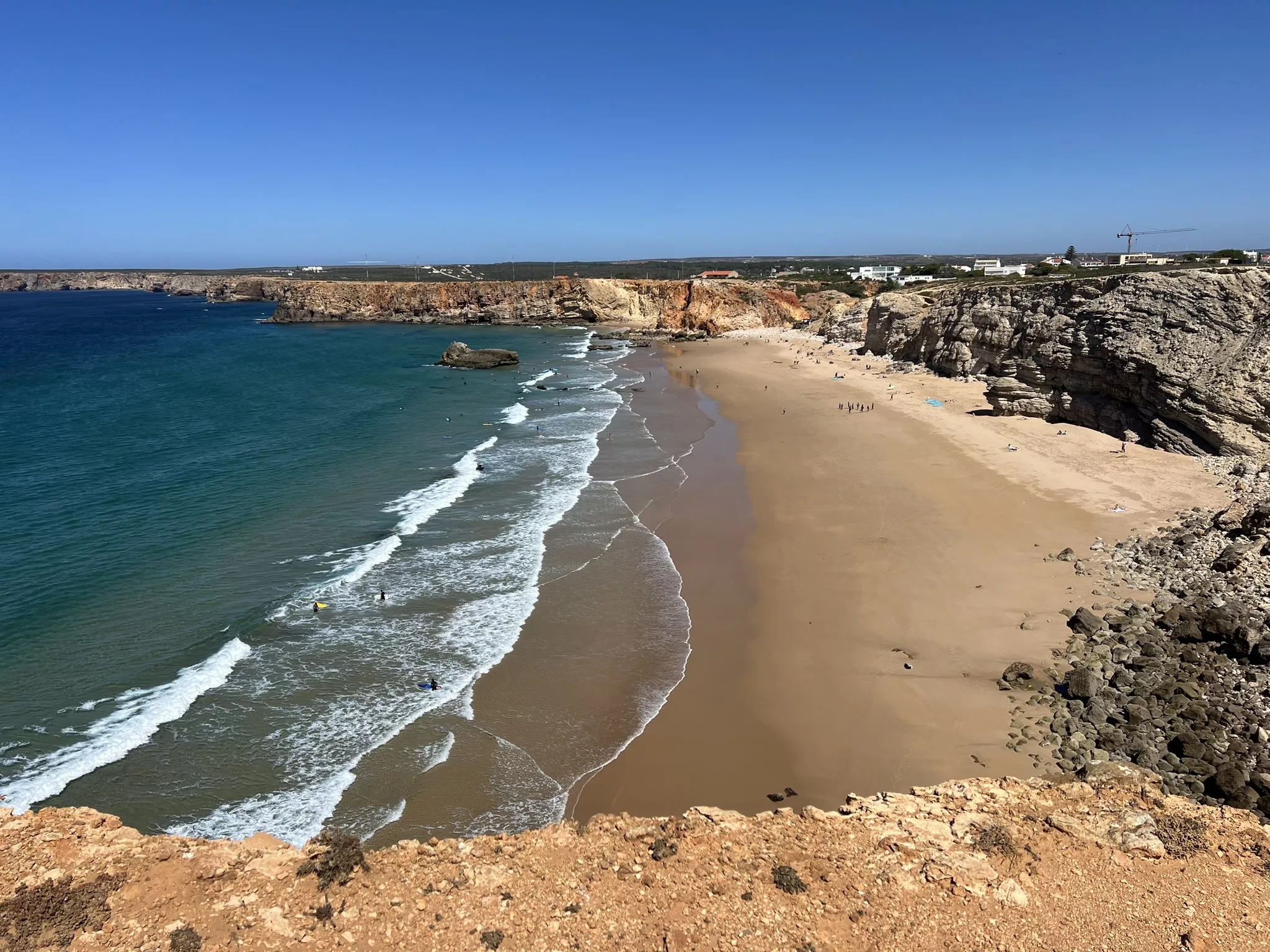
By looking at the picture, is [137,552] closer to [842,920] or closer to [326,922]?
[326,922]

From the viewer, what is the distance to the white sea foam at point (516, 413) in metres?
40.0

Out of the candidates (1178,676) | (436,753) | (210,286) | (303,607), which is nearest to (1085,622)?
(1178,676)

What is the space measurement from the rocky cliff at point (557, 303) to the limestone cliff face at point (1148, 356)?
43.8 m

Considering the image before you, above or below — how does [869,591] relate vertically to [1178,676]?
below

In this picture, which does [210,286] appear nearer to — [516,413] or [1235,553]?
[516,413]

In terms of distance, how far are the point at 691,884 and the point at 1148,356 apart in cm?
2992

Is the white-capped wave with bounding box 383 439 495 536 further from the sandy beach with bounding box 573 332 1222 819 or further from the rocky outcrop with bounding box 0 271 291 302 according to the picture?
the rocky outcrop with bounding box 0 271 291 302

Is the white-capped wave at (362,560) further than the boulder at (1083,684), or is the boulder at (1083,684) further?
the white-capped wave at (362,560)

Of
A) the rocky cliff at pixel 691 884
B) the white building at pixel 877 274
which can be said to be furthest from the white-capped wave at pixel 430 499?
the white building at pixel 877 274

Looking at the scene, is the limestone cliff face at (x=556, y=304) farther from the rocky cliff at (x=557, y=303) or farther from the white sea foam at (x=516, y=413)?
the white sea foam at (x=516, y=413)

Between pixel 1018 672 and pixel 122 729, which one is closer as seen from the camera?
pixel 122 729

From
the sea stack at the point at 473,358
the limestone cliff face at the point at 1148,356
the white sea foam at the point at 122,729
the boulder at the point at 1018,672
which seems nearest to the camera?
the white sea foam at the point at 122,729

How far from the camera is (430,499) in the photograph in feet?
84.0

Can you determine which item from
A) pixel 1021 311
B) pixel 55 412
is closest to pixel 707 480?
pixel 1021 311
